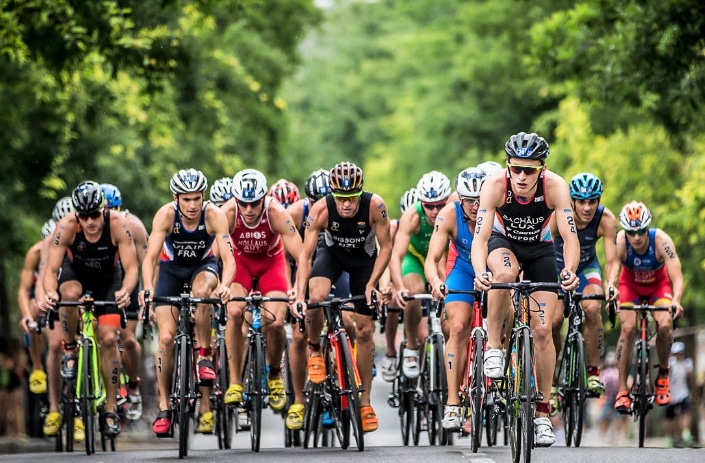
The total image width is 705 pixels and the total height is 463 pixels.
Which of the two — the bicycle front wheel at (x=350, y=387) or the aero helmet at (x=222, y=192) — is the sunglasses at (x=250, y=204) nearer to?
the bicycle front wheel at (x=350, y=387)

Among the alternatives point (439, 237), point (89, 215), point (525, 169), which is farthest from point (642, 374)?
point (89, 215)

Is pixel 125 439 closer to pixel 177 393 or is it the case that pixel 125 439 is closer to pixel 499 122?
pixel 177 393

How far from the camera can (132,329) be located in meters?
16.8

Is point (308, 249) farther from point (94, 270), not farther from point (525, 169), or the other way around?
point (525, 169)

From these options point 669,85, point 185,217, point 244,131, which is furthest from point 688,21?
point 244,131

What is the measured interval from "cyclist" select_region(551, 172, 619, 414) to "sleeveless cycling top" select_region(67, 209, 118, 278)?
13.8 feet

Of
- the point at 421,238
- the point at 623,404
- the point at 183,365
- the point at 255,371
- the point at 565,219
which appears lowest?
the point at 623,404

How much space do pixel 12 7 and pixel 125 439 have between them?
1127cm

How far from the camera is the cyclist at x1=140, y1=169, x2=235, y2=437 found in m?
13.6

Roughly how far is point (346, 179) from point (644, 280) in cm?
454

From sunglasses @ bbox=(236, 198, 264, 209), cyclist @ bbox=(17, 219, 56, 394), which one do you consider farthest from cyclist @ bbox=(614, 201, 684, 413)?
cyclist @ bbox=(17, 219, 56, 394)

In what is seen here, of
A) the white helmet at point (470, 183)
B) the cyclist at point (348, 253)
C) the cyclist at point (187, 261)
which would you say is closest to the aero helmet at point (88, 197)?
the cyclist at point (187, 261)

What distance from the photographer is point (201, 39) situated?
3066 centimetres

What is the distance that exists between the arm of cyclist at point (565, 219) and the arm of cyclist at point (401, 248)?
293 centimetres
